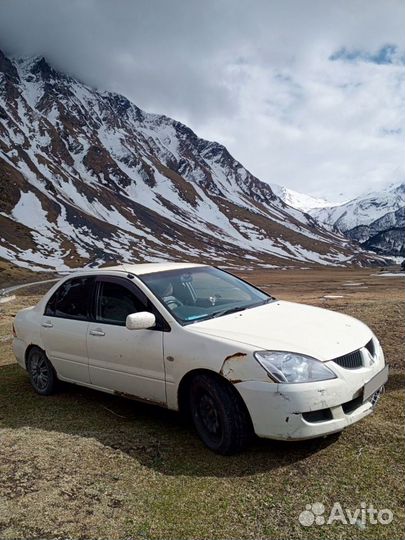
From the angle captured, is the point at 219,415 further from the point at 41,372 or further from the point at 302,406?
the point at 41,372

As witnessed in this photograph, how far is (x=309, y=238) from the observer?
6821 inches

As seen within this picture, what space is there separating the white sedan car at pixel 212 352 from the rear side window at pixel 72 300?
2 centimetres

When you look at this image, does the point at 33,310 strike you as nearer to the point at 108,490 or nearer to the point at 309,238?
the point at 108,490

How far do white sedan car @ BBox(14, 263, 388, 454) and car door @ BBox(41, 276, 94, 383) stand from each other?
0.01 metres

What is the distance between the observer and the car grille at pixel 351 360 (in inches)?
157

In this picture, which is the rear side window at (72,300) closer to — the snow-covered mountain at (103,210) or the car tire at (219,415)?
the car tire at (219,415)

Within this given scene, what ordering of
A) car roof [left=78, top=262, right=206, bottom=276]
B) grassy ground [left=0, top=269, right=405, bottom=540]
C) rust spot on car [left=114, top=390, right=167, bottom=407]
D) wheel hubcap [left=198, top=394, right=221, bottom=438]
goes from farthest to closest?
car roof [left=78, top=262, right=206, bottom=276] → rust spot on car [left=114, top=390, right=167, bottom=407] → wheel hubcap [left=198, top=394, right=221, bottom=438] → grassy ground [left=0, top=269, right=405, bottom=540]

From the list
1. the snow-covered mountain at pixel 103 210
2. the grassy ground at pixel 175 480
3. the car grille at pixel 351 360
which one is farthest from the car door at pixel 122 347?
the snow-covered mountain at pixel 103 210

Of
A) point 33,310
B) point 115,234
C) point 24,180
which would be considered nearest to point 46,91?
point 24,180

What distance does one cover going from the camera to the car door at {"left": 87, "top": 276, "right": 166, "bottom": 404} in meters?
4.63

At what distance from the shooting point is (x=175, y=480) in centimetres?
374

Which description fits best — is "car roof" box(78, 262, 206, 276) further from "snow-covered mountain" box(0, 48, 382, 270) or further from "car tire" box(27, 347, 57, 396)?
"snow-covered mountain" box(0, 48, 382, 270)

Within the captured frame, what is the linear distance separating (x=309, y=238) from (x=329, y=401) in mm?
174302

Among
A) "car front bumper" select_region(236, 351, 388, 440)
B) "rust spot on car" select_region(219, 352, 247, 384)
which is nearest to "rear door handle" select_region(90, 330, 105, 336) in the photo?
"rust spot on car" select_region(219, 352, 247, 384)
